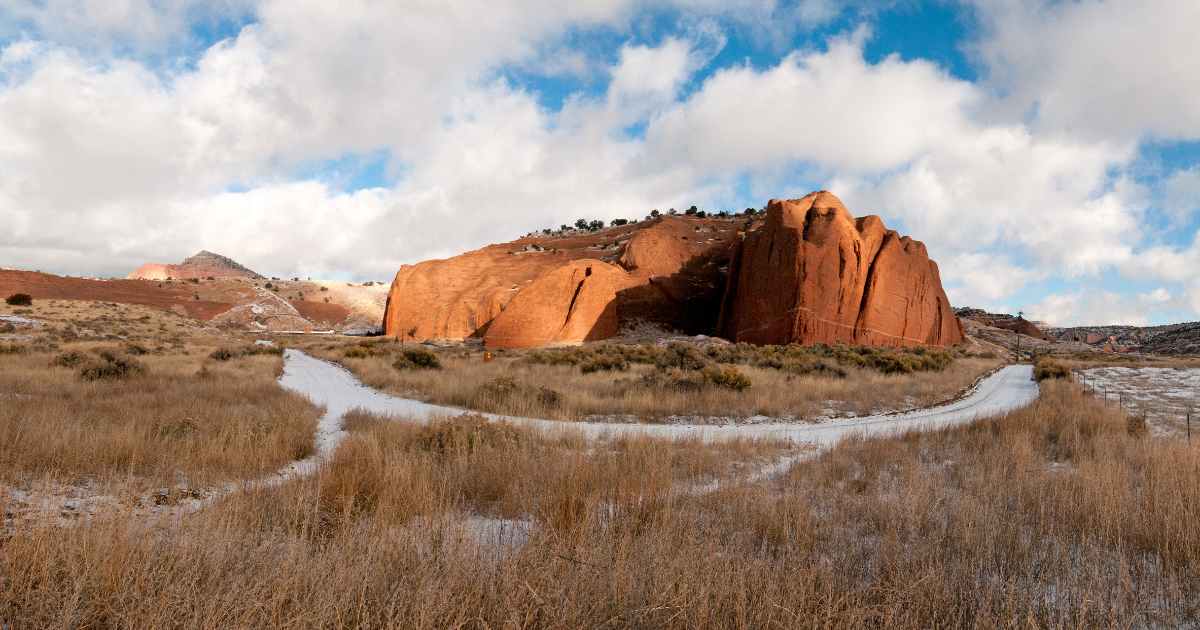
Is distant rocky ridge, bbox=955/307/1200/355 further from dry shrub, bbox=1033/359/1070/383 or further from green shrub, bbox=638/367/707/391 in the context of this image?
green shrub, bbox=638/367/707/391

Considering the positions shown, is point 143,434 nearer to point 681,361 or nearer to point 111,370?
point 111,370

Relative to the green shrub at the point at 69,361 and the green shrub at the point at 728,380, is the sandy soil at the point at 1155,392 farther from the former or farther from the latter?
the green shrub at the point at 69,361

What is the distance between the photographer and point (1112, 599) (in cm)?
369

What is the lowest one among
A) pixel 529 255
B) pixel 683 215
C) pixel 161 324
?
pixel 161 324

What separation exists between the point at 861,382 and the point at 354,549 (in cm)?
2124

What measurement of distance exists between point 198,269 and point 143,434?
187m

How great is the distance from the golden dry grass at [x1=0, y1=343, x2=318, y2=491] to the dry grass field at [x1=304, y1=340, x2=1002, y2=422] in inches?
192

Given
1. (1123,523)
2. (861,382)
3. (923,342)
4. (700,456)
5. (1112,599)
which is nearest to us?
(1112,599)

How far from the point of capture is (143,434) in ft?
25.8

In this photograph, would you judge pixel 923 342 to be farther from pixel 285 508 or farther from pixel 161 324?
pixel 161 324

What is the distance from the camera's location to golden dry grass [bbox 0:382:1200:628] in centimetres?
302

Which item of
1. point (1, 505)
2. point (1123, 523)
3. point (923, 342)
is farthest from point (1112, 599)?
point (923, 342)

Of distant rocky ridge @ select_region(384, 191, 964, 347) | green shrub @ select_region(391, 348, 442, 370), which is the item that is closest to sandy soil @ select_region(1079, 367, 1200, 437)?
distant rocky ridge @ select_region(384, 191, 964, 347)

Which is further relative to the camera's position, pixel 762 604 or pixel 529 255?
pixel 529 255
